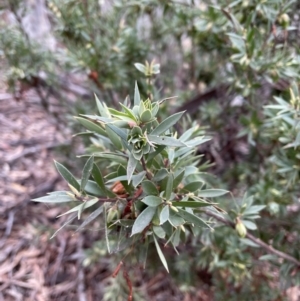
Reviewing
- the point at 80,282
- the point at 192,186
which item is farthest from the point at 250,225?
the point at 80,282

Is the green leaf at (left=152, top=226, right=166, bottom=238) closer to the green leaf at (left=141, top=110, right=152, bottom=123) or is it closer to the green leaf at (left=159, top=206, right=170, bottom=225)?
the green leaf at (left=159, top=206, right=170, bottom=225)

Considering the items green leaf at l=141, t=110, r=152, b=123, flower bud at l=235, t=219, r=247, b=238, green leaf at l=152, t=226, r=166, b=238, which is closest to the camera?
green leaf at l=141, t=110, r=152, b=123

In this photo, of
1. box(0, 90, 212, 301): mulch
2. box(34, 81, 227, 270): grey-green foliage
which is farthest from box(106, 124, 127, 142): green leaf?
box(0, 90, 212, 301): mulch

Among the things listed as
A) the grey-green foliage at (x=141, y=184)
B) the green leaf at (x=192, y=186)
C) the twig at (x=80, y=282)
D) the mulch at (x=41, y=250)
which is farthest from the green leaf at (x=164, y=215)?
the twig at (x=80, y=282)

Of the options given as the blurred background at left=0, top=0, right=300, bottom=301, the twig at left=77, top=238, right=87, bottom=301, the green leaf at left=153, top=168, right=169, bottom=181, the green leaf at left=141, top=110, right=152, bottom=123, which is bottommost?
the twig at left=77, top=238, right=87, bottom=301

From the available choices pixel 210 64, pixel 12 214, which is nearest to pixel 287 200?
pixel 210 64

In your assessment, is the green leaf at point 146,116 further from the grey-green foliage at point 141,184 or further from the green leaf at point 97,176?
the green leaf at point 97,176
